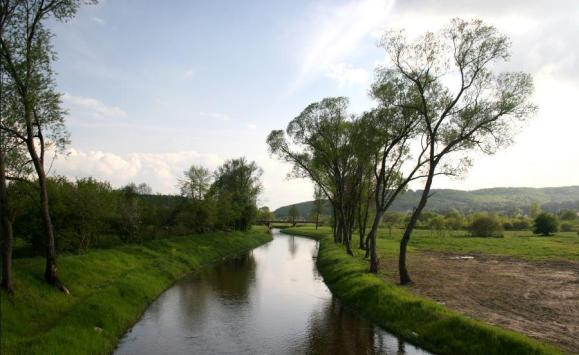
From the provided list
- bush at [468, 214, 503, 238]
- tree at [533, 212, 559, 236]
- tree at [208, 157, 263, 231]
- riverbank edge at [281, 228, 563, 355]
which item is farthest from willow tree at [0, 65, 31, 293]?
tree at [533, 212, 559, 236]

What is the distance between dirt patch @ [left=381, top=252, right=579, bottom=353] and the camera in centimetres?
1859

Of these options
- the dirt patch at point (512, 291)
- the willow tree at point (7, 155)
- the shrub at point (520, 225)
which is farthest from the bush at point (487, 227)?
the willow tree at point (7, 155)

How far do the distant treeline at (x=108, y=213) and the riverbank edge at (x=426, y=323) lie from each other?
19.5 meters

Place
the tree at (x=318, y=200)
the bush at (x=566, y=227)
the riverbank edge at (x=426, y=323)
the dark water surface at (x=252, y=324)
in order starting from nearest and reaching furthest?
the riverbank edge at (x=426, y=323), the dark water surface at (x=252, y=324), the tree at (x=318, y=200), the bush at (x=566, y=227)

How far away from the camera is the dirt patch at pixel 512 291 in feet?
61.0

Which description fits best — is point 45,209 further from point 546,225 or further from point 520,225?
point 520,225

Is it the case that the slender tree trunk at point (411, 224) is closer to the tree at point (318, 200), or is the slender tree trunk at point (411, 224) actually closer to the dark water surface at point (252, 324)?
the dark water surface at point (252, 324)

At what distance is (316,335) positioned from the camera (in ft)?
66.7

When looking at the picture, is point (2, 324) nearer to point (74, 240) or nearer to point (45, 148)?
point (45, 148)

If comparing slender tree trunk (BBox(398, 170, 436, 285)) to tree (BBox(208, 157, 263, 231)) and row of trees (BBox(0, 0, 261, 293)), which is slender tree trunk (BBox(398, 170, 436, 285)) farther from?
tree (BBox(208, 157, 263, 231))

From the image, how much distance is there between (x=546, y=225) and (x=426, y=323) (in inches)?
3286

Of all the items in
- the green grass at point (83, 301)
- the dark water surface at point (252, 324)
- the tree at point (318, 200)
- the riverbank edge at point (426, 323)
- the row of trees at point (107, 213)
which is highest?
the tree at point (318, 200)

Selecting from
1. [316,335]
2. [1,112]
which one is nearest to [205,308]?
[316,335]

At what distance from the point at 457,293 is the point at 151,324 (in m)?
18.5
